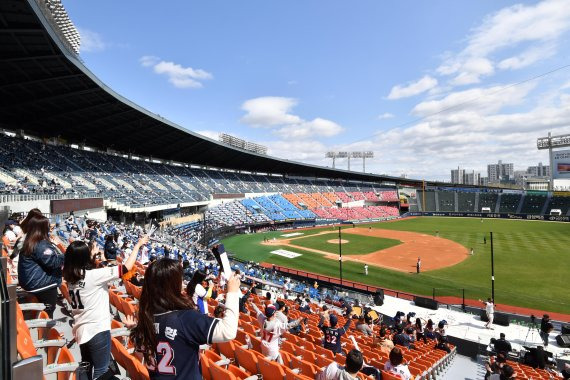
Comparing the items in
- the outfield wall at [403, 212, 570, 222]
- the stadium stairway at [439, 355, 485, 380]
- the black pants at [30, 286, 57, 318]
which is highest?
the black pants at [30, 286, 57, 318]

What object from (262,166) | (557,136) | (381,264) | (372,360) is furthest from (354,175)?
(372,360)

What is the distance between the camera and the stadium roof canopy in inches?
726

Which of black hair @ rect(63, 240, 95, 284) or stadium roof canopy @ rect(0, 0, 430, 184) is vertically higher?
stadium roof canopy @ rect(0, 0, 430, 184)

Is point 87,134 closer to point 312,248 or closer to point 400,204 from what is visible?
point 312,248

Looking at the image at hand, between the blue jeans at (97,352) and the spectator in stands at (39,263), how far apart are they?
161cm

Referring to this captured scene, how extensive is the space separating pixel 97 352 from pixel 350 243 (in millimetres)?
40629

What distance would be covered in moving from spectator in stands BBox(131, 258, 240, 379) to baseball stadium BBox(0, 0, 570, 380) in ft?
0.04

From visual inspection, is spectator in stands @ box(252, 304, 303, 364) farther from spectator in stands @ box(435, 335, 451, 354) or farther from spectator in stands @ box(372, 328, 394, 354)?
spectator in stands @ box(435, 335, 451, 354)

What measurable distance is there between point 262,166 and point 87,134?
38553 millimetres

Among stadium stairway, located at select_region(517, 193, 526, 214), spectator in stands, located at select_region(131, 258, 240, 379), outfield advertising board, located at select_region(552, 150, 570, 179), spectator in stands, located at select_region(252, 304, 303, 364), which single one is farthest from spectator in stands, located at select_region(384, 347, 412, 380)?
outfield advertising board, located at select_region(552, 150, 570, 179)

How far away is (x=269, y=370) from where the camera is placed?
5469mm

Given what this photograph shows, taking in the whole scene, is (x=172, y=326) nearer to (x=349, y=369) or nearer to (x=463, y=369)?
(x=349, y=369)

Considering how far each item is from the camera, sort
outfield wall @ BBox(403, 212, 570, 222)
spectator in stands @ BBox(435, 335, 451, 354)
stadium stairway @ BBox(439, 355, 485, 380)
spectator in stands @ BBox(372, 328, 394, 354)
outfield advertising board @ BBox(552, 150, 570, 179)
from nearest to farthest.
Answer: spectator in stands @ BBox(372, 328, 394, 354) < stadium stairway @ BBox(439, 355, 485, 380) < spectator in stands @ BBox(435, 335, 451, 354) < outfield wall @ BBox(403, 212, 570, 222) < outfield advertising board @ BBox(552, 150, 570, 179)

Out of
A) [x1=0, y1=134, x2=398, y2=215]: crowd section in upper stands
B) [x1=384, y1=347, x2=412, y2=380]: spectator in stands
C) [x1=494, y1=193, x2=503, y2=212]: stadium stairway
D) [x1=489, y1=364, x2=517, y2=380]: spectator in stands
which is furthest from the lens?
[x1=494, y1=193, x2=503, y2=212]: stadium stairway
